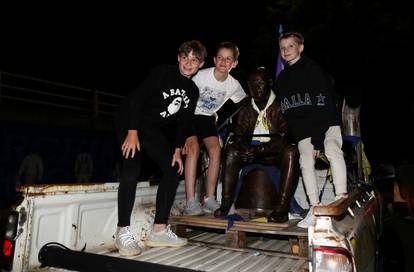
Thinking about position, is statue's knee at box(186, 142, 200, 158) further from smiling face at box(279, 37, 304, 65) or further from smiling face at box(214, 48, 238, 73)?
smiling face at box(279, 37, 304, 65)

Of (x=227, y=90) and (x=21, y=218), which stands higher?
(x=227, y=90)

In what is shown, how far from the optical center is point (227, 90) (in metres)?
4.29

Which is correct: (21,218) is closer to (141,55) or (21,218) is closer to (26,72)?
(26,72)

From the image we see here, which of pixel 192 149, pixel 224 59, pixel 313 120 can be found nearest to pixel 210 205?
pixel 192 149

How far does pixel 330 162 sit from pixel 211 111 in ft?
5.15

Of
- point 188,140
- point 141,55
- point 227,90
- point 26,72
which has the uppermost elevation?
point 141,55

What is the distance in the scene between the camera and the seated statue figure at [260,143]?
3.51 metres

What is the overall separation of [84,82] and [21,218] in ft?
68.9

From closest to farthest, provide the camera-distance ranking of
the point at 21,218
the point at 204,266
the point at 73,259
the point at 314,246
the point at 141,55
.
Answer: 1. the point at 314,246
2. the point at 73,259
3. the point at 21,218
4. the point at 204,266
5. the point at 141,55

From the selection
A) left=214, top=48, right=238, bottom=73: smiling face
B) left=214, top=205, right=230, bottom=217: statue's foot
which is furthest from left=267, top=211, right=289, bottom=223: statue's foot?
left=214, top=48, right=238, bottom=73: smiling face

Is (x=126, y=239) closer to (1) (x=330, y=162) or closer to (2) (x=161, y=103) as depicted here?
(2) (x=161, y=103)

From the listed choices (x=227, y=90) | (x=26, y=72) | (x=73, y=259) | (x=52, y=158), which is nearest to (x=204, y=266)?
(x=73, y=259)

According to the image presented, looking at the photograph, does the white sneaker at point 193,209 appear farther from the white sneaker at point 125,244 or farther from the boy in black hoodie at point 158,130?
the white sneaker at point 125,244

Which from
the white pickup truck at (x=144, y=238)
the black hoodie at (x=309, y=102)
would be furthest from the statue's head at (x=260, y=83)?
the white pickup truck at (x=144, y=238)
